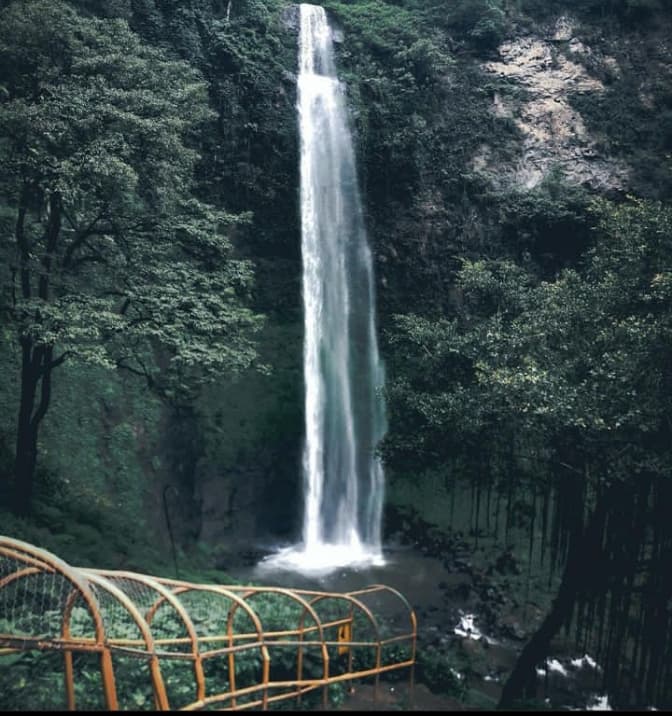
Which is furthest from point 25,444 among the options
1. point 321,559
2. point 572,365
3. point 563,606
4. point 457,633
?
point 572,365

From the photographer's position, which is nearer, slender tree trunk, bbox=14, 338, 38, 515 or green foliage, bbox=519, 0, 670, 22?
slender tree trunk, bbox=14, 338, 38, 515

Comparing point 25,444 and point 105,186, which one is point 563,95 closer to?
point 105,186

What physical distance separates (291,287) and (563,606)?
12840 mm

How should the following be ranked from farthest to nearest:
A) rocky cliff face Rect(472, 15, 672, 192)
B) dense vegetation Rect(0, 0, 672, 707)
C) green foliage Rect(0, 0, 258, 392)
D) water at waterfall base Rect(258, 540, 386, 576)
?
rocky cliff face Rect(472, 15, 672, 192)
water at waterfall base Rect(258, 540, 386, 576)
green foliage Rect(0, 0, 258, 392)
dense vegetation Rect(0, 0, 672, 707)

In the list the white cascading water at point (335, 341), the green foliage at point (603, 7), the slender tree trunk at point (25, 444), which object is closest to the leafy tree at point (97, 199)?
the slender tree trunk at point (25, 444)

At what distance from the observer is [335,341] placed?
63.4ft

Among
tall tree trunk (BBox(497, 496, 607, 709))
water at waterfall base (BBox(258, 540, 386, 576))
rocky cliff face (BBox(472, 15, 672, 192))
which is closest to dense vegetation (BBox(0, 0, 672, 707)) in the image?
tall tree trunk (BBox(497, 496, 607, 709))

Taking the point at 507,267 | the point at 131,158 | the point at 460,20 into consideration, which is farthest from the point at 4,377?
the point at 460,20

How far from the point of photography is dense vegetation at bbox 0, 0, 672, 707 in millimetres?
10398

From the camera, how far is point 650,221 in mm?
11289

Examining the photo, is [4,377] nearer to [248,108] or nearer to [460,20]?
[248,108]

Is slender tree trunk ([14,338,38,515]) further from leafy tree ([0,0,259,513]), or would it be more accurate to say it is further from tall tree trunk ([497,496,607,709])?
tall tree trunk ([497,496,607,709])

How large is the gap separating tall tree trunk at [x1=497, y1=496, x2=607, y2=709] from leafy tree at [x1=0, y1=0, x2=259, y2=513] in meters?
6.86

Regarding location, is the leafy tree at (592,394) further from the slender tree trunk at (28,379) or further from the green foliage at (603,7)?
the green foliage at (603,7)
